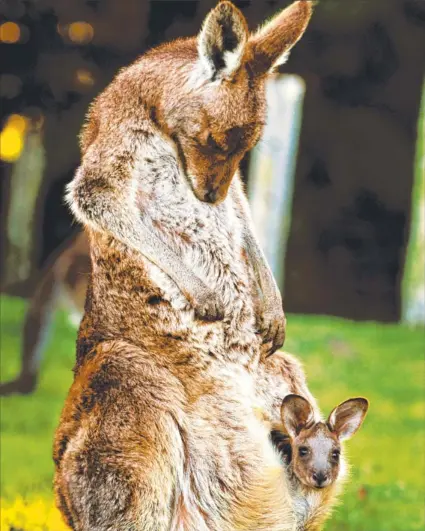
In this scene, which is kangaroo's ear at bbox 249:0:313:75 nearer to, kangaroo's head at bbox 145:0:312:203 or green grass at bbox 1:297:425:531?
kangaroo's head at bbox 145:0:312:203

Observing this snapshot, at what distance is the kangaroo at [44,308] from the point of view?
9.55 metres

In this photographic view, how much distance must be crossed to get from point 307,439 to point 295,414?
11 centimetres

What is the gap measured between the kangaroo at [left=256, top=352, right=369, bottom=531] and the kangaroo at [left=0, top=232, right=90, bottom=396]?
5.19 meters

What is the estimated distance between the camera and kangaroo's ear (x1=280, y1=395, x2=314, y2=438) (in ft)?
14.0

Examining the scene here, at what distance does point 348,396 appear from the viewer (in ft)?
31.4

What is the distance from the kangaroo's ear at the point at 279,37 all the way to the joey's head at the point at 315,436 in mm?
1266

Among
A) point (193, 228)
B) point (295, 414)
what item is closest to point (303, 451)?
point (295, 414)

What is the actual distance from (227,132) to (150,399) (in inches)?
41.5

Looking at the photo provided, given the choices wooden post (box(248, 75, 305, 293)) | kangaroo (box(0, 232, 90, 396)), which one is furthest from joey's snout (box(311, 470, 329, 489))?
wooden post (box(248, 75, 305, 293))

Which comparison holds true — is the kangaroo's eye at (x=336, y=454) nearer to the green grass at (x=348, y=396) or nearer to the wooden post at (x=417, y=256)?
the green grass at (x=348, y=396)

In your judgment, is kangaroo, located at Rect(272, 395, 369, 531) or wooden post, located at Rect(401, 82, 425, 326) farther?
wooden post, located at Rect(401, 82, 425, 326)

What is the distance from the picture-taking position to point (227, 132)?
437 centimetres

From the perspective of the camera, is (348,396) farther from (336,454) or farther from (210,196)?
(210,196)

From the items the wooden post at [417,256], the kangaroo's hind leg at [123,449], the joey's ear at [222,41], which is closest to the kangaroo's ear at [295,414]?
the kangaroo's hind leg at [123,449]
